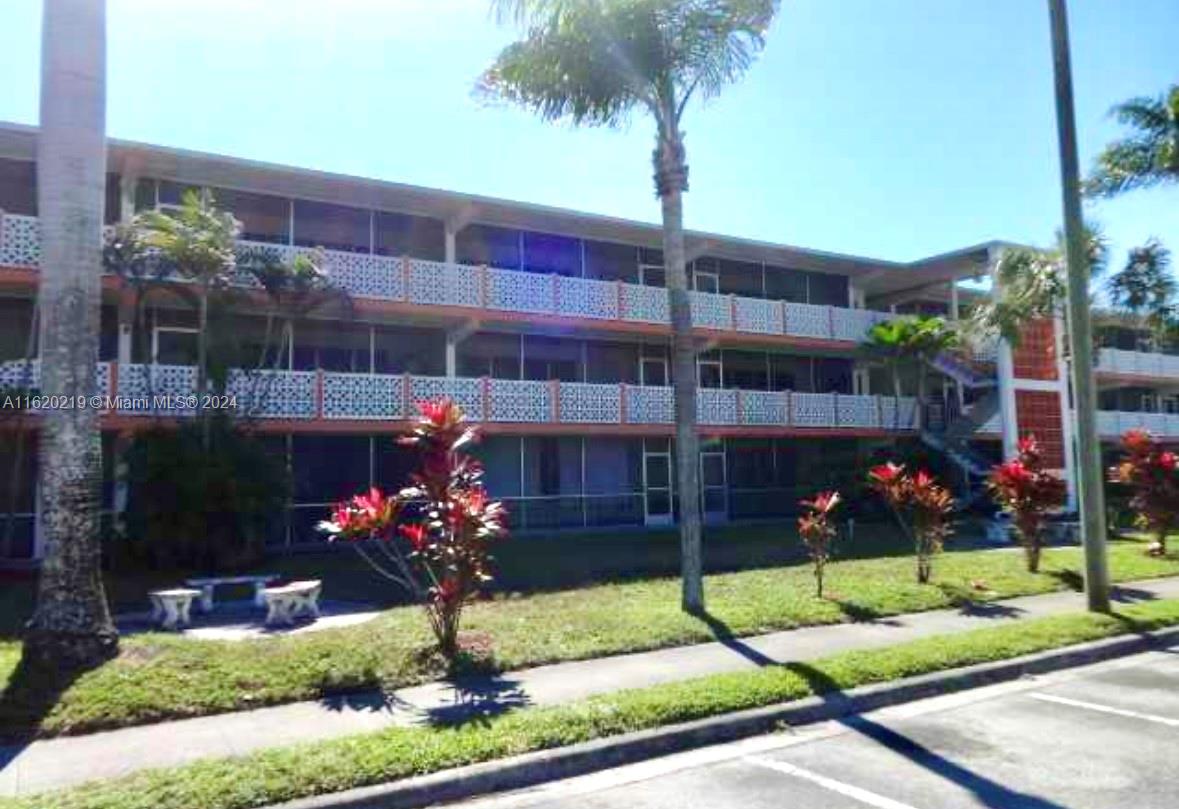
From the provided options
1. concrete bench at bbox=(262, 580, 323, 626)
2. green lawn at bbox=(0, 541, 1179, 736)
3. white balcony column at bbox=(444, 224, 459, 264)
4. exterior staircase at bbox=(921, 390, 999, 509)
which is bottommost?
green lawn at bbox=(0, 541, 1179, 736)

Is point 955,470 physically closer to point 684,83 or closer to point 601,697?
point 684,83

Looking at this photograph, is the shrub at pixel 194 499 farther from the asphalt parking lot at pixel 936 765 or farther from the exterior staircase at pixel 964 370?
the exterior staircase at pixel 964 370

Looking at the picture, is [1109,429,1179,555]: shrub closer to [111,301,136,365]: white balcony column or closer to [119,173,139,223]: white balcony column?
[111,301,136,365]: white balcony column

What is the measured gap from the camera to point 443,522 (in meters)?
9.19

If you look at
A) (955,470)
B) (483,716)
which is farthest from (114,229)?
(955,470)

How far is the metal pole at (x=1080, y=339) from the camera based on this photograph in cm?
1183

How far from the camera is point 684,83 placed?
12227mm

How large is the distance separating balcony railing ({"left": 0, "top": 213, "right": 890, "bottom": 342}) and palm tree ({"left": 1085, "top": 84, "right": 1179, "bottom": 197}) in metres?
8.04

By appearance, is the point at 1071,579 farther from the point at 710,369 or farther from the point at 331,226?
the point at 331,226

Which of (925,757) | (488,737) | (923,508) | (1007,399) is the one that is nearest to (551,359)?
(923,508)

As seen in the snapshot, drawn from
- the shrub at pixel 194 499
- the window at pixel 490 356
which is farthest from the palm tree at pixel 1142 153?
the shrub at pixel 194 499

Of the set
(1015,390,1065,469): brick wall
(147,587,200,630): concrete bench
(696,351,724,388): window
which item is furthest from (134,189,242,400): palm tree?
(1015,390,1065,469): brick wall

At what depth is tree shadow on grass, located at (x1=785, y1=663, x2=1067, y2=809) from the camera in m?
5.39

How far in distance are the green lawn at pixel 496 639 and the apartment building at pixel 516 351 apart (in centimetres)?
781
